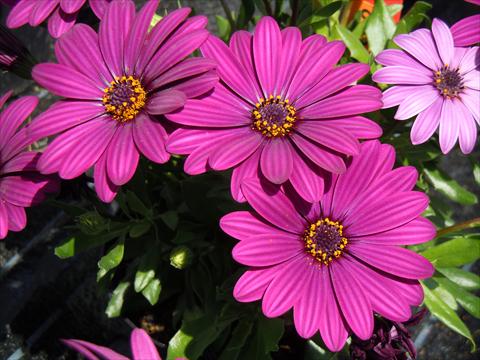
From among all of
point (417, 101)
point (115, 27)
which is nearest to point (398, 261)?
point (417, 101)

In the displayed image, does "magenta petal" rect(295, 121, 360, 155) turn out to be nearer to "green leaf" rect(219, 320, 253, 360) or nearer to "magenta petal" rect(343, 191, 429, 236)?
"magenta petal" rect(343, 191, 429, 236)

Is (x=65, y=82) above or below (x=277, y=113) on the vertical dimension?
below

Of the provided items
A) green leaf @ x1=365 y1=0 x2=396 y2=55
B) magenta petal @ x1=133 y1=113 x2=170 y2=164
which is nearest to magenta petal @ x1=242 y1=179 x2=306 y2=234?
magenta petal @ x1=133 y1=113 x2=170 y2=164

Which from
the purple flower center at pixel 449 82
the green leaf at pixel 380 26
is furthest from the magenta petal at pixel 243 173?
the green leaf at pixel 380 26

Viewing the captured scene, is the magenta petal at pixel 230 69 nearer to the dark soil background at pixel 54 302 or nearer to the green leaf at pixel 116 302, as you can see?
the green leaf at pixel 116 302

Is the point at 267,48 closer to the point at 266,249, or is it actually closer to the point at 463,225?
the point at 266,249


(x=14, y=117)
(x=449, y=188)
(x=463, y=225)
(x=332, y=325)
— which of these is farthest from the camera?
(x=449, y=188)

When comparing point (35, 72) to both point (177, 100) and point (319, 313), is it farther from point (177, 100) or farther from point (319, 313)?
point (319, 313)
